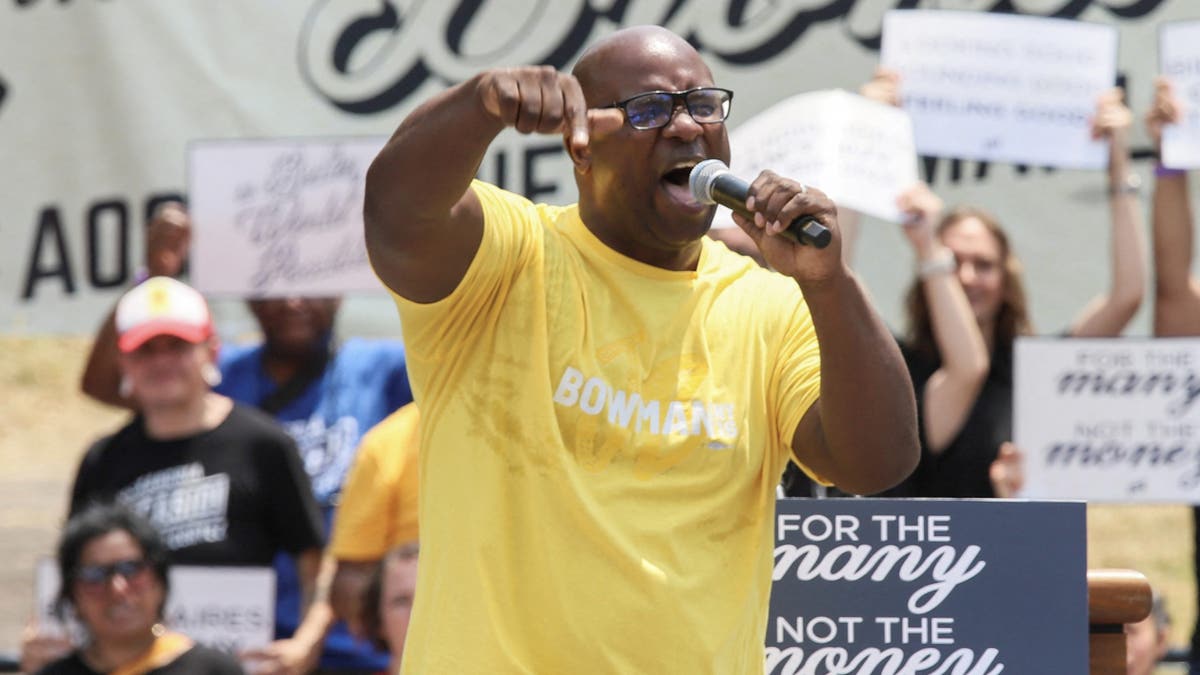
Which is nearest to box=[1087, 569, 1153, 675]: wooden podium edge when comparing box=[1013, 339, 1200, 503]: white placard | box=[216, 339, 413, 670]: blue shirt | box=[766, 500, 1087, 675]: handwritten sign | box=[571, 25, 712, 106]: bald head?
box=[766, 500, 1087, 675]: handwritten sign

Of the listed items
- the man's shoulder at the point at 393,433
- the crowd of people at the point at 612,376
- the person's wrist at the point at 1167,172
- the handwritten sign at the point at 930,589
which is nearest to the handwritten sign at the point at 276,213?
the man's shoulder at the point at 393,433

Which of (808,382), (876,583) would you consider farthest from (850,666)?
(808,382)

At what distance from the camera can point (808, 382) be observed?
2.82 meters

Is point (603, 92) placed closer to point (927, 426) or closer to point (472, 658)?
point (472, 658)

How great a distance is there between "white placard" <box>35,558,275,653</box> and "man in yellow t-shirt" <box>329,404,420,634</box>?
0.21 meters

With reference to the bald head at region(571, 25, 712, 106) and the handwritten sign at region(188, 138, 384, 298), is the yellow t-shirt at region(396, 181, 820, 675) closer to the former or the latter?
the bald head at region(571, 25, 712, 106)

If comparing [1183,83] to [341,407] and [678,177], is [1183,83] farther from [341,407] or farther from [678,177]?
[678,177]

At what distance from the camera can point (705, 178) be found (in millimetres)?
2613

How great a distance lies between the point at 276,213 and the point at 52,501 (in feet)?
19.2

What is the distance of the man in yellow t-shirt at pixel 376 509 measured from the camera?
523 centimetres

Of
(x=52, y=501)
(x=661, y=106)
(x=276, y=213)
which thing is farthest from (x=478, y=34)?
(x=52, y=501)

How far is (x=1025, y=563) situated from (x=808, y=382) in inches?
24.7

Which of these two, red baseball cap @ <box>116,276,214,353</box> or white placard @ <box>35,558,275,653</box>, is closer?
white placard @ <box>35,558,275,653</box>

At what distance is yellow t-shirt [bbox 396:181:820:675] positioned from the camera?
2656mm
